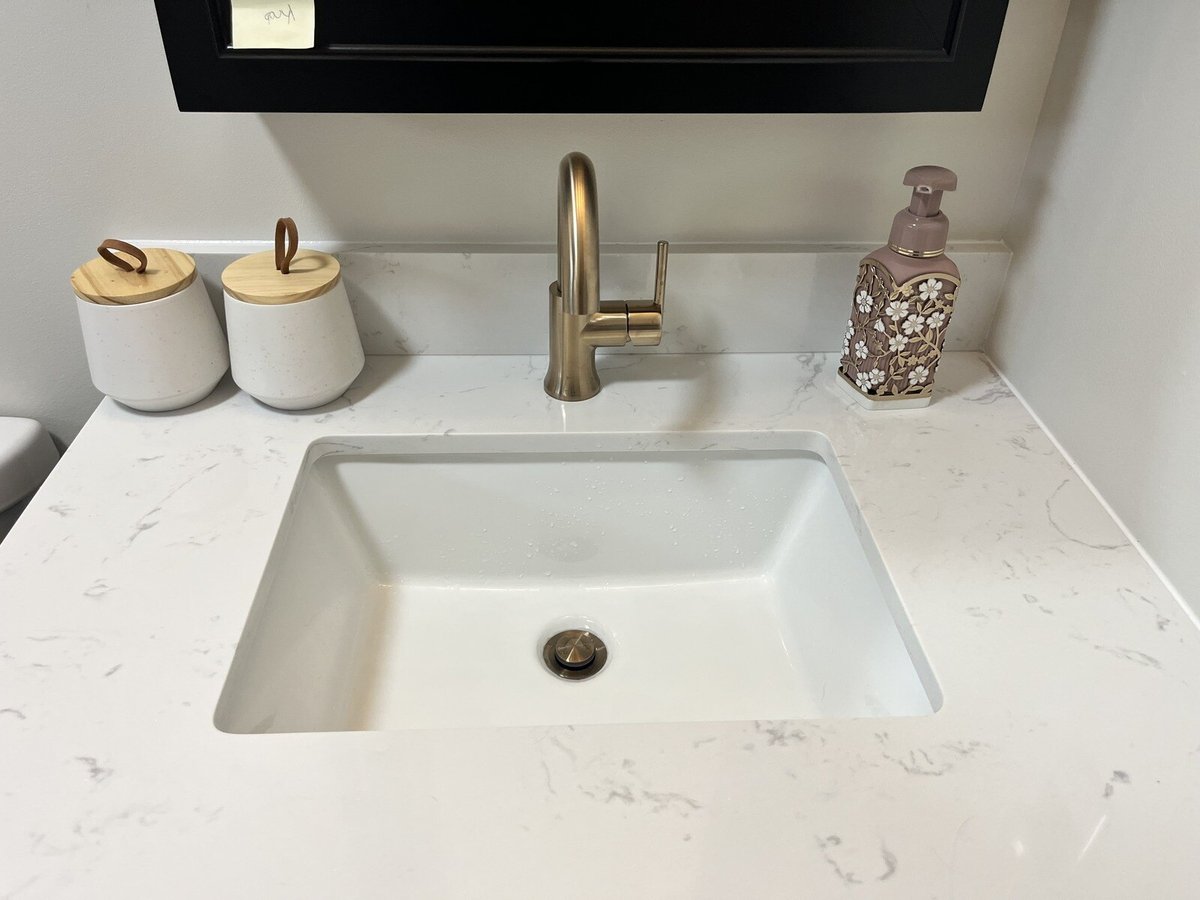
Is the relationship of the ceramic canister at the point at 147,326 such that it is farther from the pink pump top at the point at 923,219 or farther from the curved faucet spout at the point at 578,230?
the pink pump top at the point at 923,219

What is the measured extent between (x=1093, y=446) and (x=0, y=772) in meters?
0.90

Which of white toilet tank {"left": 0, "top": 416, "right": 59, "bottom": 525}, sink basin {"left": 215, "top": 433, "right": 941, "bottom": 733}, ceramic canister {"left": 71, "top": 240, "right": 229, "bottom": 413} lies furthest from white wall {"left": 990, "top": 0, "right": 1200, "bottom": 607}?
white toilet tank {"left": 0, "top": 416, "right": 59, "bottom": 525}

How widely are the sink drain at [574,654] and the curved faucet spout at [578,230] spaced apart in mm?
327

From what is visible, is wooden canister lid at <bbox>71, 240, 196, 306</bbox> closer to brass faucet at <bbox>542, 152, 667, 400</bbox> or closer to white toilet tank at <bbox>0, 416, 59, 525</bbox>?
white toilet tank at <bbox>0, 416, 59, 525</bbox>

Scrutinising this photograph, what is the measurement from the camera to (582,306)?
790 mm

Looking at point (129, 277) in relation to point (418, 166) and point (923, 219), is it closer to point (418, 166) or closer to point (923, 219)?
point (418, 166)

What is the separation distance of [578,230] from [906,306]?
1.08 ft

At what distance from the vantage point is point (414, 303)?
940 millimetres

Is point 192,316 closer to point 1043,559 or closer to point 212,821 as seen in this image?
point 212,821

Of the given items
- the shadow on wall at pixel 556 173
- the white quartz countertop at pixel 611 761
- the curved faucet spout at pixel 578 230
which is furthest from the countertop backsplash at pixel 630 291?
the white quartz countertop at pixel 611 761

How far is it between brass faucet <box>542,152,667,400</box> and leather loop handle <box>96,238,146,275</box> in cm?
39

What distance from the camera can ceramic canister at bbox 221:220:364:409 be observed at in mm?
806

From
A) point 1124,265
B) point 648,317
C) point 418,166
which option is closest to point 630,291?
point 648,317

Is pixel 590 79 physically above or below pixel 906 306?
above
